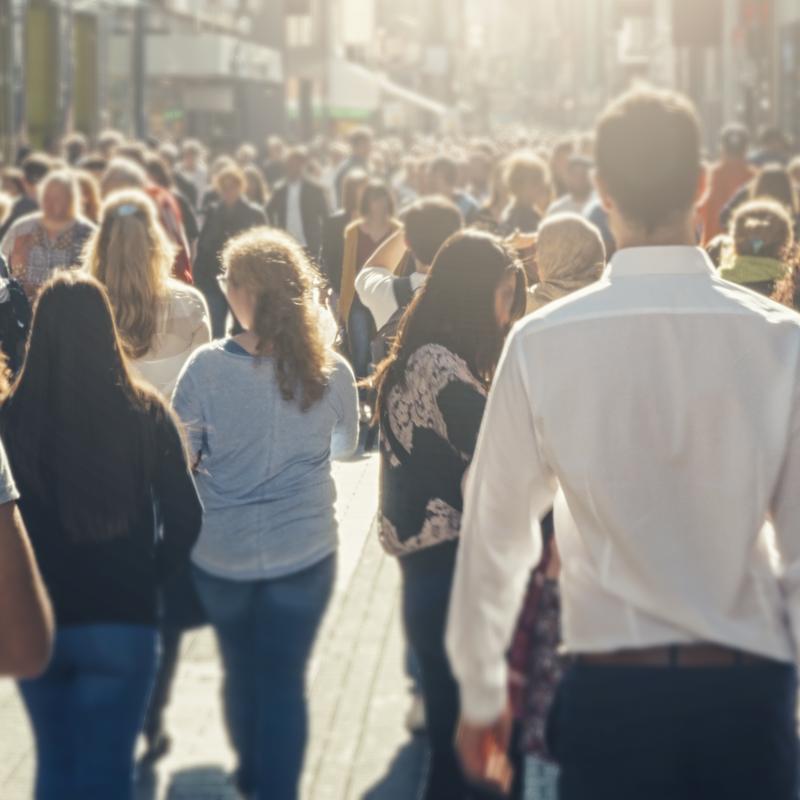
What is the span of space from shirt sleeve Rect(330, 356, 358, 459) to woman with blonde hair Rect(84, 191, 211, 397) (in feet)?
4.66

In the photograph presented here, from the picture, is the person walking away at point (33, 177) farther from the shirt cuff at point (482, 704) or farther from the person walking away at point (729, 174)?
the shirt cuff at point (482, 704)

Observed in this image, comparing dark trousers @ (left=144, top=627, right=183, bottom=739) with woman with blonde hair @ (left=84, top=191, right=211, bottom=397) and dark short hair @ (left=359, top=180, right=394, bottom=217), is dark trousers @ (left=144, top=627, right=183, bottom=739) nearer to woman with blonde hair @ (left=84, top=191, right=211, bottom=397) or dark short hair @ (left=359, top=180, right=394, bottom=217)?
woman with blonde hair @ (left=84, top=191, right=211, bottom=397)

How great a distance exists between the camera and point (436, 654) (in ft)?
16.1

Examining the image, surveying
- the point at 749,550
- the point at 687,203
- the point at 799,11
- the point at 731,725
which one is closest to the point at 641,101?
the point at 687,203

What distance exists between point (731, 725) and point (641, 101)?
1001 mm

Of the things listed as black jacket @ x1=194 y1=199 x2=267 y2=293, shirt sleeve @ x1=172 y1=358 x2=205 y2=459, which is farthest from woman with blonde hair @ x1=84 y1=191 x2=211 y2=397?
black jacket @ x1=194 y1=199 x2=267 y2=293

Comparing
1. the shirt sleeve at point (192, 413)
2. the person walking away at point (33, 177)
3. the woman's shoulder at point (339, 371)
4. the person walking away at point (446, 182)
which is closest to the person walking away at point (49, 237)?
the person walking away at point (33, 177)

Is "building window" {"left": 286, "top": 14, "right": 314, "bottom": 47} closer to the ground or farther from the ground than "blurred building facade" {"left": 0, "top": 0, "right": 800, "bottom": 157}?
farther from the ground

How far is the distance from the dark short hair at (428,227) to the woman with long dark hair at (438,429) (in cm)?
266

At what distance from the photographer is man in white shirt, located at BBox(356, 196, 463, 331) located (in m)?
7.19

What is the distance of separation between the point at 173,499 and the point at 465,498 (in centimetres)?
119

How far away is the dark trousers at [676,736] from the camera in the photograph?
113 inches

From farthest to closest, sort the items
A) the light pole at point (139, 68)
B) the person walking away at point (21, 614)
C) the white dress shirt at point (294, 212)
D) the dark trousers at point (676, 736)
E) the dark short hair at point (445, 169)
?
the light pole at point (139, 68) < the white dress shirt at point (294, 212) < the dark short hair at point (445, 169) < the dark trousers at point (676, 736) < the person walking away at point (21, 614)

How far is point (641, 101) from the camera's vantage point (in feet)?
10.1
